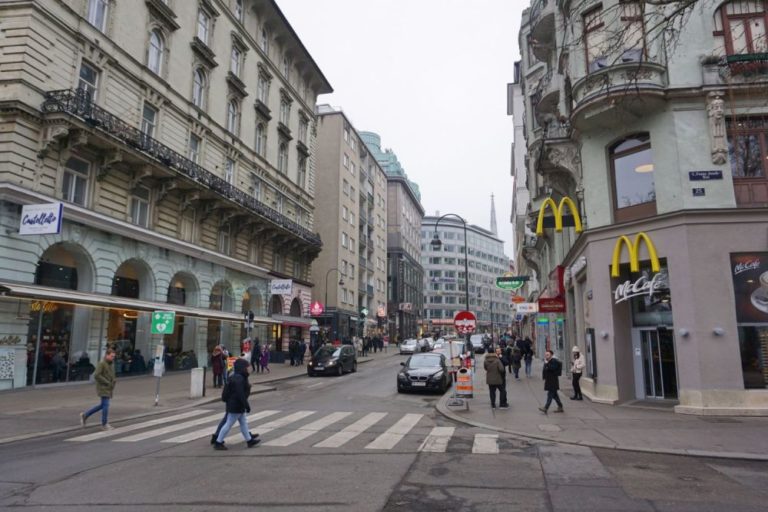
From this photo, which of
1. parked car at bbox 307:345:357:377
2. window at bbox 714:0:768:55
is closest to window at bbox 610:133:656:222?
window at bbox 714:0:768:55

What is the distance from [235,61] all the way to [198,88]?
502 cm

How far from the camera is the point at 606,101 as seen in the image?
14.9 m

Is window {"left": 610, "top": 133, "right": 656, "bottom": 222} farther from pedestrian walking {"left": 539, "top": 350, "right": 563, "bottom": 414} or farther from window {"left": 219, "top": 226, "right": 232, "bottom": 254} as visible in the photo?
window {"left": 219, "top": 226, "right": 232, "bottom": 254}

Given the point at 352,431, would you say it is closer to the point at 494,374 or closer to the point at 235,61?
the point at 494,374

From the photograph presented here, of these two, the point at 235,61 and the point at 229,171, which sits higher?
the point at 235,61

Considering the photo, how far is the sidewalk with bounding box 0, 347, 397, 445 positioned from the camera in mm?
11747

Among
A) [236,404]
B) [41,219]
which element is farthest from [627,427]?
[41,219]

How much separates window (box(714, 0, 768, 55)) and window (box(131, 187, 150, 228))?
23.0 meters

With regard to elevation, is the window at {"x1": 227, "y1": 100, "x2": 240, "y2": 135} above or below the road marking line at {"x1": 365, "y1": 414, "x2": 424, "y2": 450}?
above

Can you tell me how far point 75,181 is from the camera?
20.2 m

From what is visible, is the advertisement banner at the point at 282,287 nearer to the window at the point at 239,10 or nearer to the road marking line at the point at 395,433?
the window at the point at 239,10

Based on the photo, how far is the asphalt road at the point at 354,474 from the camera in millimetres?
6184

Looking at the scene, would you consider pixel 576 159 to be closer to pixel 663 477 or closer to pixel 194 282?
pixel 663 477

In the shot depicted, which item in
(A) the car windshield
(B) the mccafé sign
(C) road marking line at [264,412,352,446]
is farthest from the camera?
(A) the car windshield
